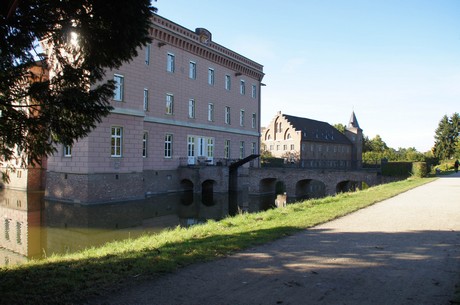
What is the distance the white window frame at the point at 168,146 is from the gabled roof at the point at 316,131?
33847 millimetres

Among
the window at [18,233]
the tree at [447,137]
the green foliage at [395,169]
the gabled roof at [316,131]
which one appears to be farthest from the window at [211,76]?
the tree at [447,137]

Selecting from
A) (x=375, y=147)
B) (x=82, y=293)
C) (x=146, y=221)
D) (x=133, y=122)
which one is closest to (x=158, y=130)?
Answer: (x=133, y=122)

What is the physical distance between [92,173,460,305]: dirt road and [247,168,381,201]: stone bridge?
68.9ft

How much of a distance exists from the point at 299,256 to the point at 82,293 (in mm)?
3467

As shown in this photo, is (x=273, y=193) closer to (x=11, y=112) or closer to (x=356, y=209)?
(x=356, y=209)

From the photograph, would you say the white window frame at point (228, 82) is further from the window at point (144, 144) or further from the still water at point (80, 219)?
the still water at point (80, 219)

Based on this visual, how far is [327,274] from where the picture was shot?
5.12 m

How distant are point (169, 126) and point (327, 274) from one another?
83.2 ft

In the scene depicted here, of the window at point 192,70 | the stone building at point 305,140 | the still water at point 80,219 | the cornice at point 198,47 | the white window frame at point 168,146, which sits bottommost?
the still water at point 80,219

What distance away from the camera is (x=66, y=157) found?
22219 mm

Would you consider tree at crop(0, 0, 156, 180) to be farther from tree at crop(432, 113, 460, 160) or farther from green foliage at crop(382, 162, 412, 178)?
tree at crop(432, 113, 460, 160)

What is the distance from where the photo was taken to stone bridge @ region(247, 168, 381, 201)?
28.8 metres

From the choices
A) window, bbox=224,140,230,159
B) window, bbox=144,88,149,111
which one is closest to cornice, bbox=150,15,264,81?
window, bbox=144,88,149,111

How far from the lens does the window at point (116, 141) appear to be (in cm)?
2300
